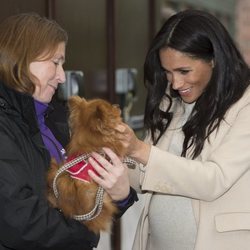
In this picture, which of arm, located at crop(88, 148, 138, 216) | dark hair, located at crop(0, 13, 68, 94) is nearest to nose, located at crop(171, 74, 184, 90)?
arm, located at crop(88, 148, 138, 216)

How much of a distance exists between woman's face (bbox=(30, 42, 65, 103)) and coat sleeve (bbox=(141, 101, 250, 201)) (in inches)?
14.9

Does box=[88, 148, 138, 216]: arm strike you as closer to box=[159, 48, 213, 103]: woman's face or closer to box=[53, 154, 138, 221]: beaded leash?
box=[53, 154, 138, 221]: beaded leash

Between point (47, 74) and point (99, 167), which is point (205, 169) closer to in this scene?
point (99, 167)

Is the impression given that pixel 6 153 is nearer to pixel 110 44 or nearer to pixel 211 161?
pixel 211 161

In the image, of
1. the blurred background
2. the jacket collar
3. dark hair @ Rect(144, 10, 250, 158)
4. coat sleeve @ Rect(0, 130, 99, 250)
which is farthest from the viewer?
the blurred background

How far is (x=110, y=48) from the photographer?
3180 mm

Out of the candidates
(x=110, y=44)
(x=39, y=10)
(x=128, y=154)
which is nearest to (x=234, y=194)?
(x=128, y=154)

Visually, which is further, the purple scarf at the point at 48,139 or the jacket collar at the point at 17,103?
the purple scarf at the point at 48,139

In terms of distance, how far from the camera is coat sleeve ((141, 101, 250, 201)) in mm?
1749

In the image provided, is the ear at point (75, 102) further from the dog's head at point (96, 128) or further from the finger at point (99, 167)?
the finger at point (99, 167)

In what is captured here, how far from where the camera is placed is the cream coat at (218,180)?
1.75 metres

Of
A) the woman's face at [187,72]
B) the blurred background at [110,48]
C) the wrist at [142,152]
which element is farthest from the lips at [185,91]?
the blurred background at [110,48]

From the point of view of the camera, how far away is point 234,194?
1813 mm

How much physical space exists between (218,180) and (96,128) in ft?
1.42
